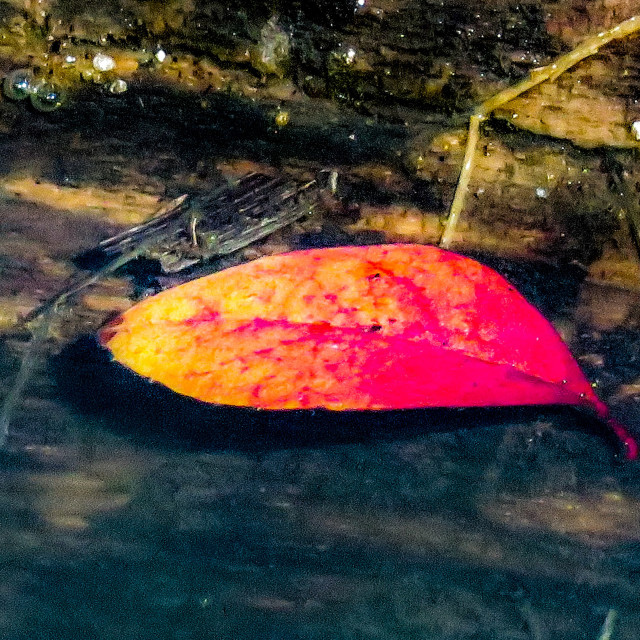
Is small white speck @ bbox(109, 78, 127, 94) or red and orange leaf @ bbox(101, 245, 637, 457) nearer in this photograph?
red and orange leaf @ bbox(101, 245, 637, 457)

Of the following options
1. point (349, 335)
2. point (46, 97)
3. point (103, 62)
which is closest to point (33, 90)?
point (46, 97)

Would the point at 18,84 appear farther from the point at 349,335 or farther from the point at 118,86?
A: the point at 349,335

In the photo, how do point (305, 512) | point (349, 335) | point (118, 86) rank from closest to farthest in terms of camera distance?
point (349, 335)
point (118, 86)
point (305, 512)

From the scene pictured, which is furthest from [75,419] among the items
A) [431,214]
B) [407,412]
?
[431,214]

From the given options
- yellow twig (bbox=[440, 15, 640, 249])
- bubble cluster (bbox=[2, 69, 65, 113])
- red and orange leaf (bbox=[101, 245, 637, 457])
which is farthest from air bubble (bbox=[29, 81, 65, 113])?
yellow twig (bbox=[440, 15, 640, 249])

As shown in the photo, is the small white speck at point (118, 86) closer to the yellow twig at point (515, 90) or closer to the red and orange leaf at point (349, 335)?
the red and orange leaf at point (349, 335)

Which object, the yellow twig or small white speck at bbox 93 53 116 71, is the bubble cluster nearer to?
small white speck at bbox 93 53 116 71
